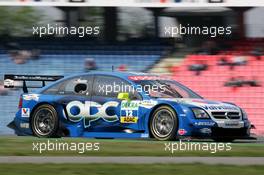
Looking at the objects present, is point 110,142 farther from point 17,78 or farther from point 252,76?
point 252,76

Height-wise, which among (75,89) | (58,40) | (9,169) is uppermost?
(58,40)

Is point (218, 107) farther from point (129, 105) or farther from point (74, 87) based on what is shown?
point (74, 87)

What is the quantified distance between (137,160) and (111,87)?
139 inches

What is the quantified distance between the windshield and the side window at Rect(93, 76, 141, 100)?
21 centimetres

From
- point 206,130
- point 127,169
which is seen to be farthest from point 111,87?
point 127,169

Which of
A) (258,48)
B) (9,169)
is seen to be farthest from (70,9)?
(9,169)

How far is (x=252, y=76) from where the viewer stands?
23.6 meters

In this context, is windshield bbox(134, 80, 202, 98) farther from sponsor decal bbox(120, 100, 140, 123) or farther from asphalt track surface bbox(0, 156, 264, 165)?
asphalt track surface bbox(0, 156, 264, 165)

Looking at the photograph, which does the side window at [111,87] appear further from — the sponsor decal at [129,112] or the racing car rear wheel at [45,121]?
the racing car rear wheel at [45,121]

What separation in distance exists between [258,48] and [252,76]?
48.2 inches

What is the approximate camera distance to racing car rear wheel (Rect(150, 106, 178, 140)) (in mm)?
13320

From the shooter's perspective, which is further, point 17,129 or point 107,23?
point 107,23

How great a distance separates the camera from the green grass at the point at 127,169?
9391 millimetres

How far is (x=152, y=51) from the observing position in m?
24.9
